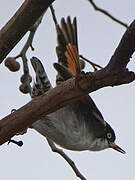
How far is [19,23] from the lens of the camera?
6.40 ft

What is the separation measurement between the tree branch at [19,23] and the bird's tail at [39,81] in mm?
1234

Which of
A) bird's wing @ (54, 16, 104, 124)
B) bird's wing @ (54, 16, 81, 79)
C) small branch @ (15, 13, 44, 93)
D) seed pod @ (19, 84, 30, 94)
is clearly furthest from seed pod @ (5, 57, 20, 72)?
bird's wing @ (54, 16, 81, 79)

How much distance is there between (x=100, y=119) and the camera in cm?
344

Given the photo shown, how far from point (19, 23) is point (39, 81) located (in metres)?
1.35

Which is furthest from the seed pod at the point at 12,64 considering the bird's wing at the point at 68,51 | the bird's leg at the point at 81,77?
the bird's leg at the point at 81,77

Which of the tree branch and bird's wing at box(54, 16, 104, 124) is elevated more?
bird's wing at box(54, 16, 104, 124)

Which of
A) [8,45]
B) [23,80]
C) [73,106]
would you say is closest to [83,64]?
[23,80]

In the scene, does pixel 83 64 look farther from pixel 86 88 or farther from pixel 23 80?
pixel 86 88

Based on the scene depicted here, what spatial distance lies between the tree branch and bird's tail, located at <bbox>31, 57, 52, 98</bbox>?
4.05 feet

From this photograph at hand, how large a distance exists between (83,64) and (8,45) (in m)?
0.91

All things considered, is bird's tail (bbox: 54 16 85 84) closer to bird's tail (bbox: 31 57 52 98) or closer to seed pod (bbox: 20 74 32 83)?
seed pod (bbox: 20 74 32 83)

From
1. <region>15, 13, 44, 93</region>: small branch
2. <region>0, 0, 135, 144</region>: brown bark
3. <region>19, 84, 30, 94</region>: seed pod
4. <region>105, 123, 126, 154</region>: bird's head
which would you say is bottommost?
<region>0, 0, 135, 144</region>: brown bark

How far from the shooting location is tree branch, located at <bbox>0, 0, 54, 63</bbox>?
1910mm

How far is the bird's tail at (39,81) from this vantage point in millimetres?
3215
